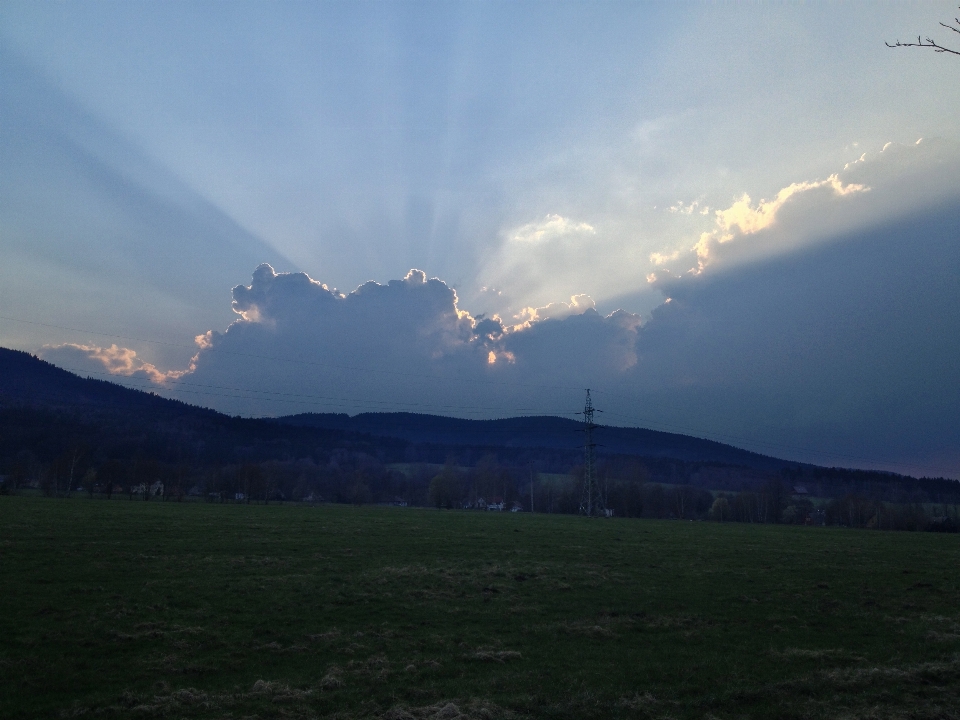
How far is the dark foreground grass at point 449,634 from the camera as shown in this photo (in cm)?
1475

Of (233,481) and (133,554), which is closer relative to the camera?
(133,554)

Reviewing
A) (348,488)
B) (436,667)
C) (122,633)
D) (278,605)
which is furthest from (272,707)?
(348,488)

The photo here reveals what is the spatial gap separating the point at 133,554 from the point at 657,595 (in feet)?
90.2

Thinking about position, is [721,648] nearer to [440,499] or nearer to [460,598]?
[460,598]

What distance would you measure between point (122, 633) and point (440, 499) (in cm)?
13842

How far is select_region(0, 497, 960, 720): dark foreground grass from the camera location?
1475cm

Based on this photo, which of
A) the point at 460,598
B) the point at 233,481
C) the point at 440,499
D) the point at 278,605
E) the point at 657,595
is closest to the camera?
the point at 278,605

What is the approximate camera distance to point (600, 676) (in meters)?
16.9

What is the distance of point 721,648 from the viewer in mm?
20297

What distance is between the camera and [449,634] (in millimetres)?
21062

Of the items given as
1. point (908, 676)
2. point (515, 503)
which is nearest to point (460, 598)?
point (908, 676)

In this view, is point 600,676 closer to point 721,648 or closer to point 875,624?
point 721,648

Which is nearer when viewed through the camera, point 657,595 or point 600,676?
point 600,676

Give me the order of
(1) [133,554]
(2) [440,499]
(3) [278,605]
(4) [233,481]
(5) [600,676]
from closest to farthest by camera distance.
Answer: (5) [600,676] → (3) [278,605] → (1) [133,554] → (4) [233,481] → (2) [440,499]
